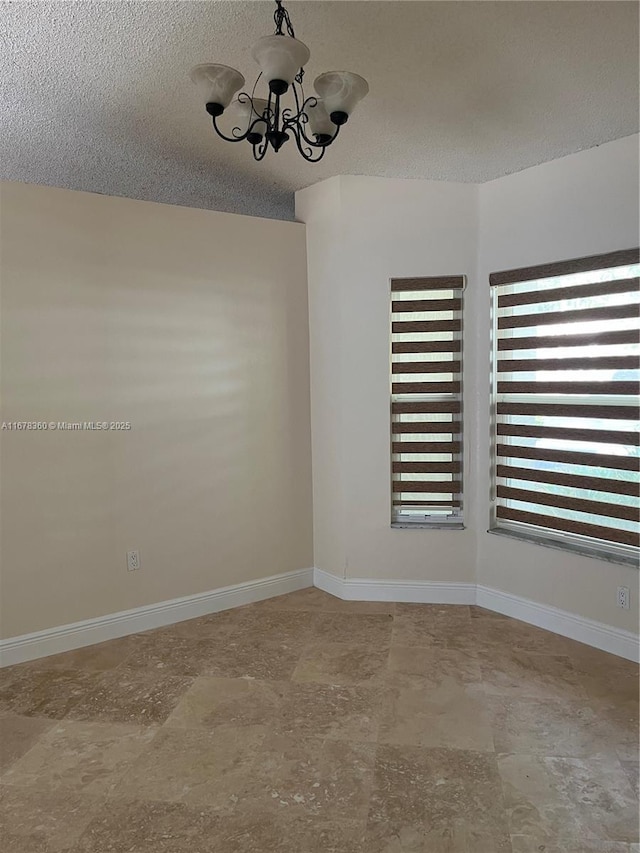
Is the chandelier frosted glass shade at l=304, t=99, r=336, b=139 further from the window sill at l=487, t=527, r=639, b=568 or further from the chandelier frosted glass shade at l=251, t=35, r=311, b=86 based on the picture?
the window sill at l=487, t=527, r=639, b=568

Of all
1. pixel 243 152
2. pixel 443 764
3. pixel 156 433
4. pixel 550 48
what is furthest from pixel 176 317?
pixel 443 764

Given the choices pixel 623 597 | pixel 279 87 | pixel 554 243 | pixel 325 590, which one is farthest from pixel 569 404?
pixel 279 87

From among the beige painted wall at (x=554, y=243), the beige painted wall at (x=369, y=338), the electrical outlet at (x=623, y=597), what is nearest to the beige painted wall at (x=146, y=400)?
the beige painted wall at (x=369, y=338)

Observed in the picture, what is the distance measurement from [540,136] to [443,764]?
9.95 feet

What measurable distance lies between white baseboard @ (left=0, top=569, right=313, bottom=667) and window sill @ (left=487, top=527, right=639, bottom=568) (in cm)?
145

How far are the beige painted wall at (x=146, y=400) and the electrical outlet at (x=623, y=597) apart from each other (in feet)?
6.74

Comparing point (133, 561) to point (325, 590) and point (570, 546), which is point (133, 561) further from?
point (570, 546)

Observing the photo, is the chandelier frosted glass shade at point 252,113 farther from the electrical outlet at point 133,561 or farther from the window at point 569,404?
the electrical outlet at point 133,561

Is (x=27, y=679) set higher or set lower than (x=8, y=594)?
lower

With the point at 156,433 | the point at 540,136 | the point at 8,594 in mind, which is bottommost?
the point at 8,594

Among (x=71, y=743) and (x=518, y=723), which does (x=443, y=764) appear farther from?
(x=71, y=743)

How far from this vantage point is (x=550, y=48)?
2.44 m

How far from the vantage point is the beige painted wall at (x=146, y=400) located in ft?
11.1

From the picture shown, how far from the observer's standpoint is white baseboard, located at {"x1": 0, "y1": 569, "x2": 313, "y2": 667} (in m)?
3.42
